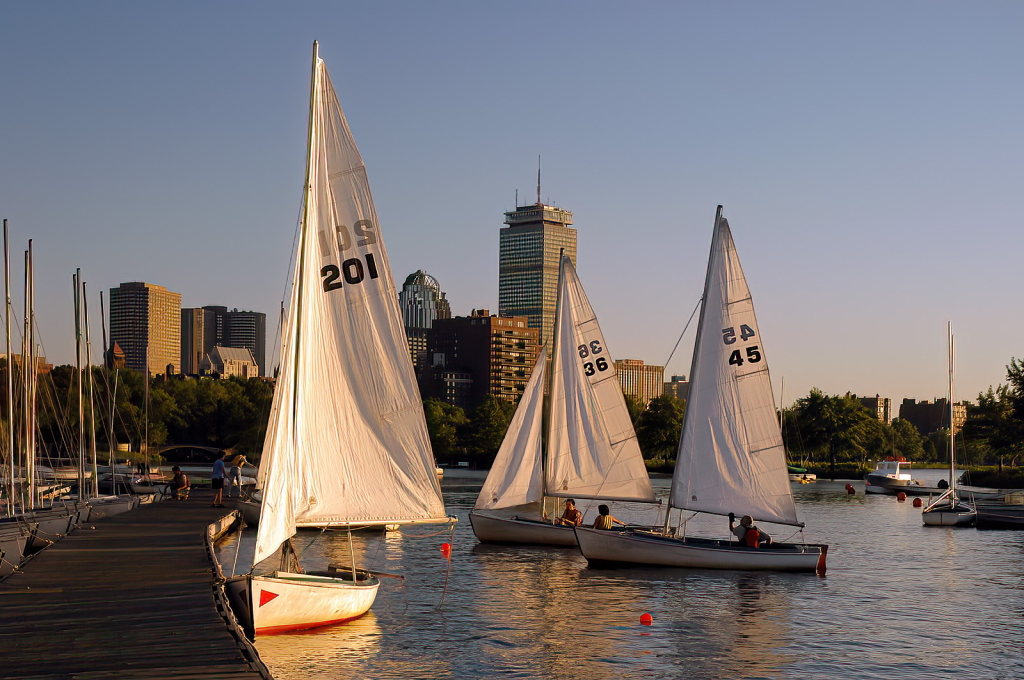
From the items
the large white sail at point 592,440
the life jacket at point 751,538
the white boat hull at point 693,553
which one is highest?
the large white sail at point 592,440

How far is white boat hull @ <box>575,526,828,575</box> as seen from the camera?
38.6 m

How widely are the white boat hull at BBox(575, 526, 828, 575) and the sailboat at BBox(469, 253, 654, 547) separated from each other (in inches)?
230

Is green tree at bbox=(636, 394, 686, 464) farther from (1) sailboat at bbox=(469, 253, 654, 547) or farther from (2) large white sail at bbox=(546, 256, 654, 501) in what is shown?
(2) large white sail at bbox=(546, 256, 654, 501)

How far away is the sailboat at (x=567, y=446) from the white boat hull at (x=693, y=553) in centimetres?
585

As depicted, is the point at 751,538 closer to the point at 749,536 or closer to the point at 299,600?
the point at 749,536

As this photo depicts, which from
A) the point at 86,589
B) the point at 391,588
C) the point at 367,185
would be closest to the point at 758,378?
the point at 391,588

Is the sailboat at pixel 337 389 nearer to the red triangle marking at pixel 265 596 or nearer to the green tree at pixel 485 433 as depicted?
the red triangle marking at pixel 265 596

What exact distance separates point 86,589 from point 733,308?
82.6 feet

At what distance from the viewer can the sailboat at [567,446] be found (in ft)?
151

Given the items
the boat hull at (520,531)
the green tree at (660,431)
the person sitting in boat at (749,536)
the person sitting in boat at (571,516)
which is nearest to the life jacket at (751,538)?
the person sitting in boat at (749,536)

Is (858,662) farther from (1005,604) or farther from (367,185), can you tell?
(367,185)

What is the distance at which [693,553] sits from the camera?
38.6 meters

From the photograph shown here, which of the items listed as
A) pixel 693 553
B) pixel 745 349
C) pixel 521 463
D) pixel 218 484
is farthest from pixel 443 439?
pixel 693 553

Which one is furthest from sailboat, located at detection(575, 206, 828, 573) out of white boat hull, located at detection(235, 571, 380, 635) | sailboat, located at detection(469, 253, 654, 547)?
white boat hull, located at detection(235, 571, 380, 635)
